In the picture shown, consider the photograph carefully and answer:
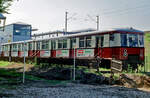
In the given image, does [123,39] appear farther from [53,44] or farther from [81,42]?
[53,44]

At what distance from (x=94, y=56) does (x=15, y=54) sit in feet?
56.3

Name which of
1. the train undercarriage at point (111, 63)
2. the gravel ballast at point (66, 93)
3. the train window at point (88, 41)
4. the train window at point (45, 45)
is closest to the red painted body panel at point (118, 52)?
the train undercarriage at point (111, 63)

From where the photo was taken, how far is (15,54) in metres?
32.4

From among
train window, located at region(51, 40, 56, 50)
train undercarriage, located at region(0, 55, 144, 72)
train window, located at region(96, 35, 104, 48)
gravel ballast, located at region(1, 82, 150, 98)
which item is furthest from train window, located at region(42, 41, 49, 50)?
gravel ballast, located at region(1, 82, 150, 98)

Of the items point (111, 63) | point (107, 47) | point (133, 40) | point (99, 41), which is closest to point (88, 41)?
point (99, 41)

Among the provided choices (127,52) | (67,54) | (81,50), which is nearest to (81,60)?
(81,50)

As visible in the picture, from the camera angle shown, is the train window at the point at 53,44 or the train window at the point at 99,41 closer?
the train window at the point at 99,41

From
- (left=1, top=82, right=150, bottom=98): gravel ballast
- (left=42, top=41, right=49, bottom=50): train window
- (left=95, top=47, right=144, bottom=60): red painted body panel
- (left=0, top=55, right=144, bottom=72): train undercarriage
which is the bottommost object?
(left=1, top=82, right=150, bottom=98): gravel ballast

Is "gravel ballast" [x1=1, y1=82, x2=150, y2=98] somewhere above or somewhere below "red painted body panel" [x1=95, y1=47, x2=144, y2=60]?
below

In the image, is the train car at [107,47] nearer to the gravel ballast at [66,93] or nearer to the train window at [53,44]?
the train window at [53,44]

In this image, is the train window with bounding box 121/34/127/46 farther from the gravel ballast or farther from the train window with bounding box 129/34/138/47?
the gravel ballast

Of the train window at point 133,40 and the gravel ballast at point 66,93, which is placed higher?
the train window at point 133,40

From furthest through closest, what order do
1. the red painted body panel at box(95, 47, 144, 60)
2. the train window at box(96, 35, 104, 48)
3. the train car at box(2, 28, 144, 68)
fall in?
the train window at box(96, 35, 104, 48)
the train car at box(2, 28, 144, 68)
the red painted body panel at box(95, 47, 144, 60)

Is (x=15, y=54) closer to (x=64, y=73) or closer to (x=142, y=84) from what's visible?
(x=64, y=73)
